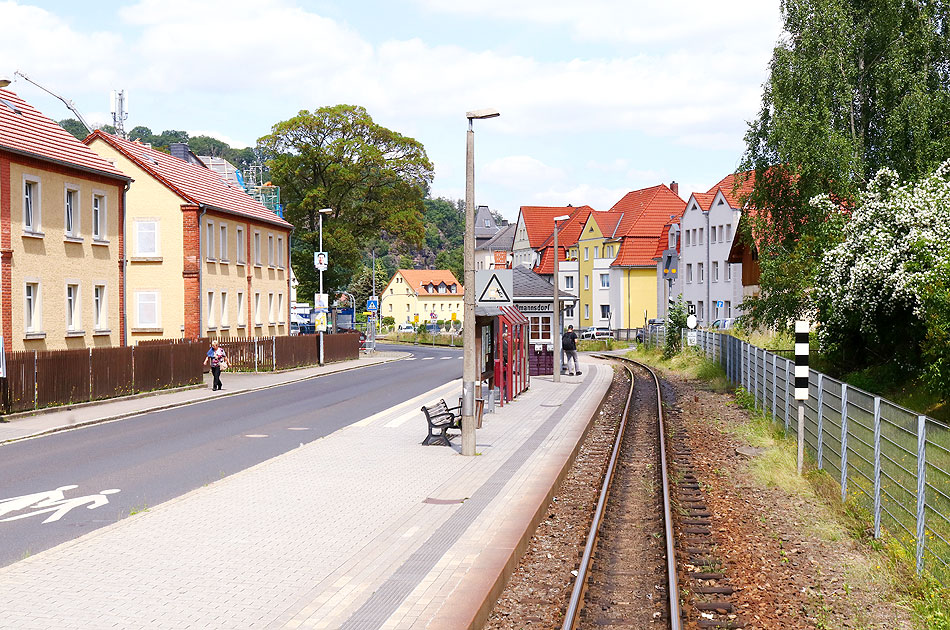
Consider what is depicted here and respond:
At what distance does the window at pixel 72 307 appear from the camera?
97.9ft

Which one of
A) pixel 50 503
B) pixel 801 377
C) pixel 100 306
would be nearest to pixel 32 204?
pixel 100 306

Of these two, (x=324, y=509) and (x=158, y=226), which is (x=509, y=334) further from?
(x=158, y=226)

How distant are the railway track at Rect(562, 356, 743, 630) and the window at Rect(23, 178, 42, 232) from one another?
19.4m

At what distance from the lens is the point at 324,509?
36.0 feet

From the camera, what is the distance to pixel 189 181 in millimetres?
43312

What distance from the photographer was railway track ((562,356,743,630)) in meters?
7.52

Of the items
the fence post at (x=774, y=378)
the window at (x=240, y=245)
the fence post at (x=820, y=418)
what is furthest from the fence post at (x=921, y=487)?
the window at (x=240, y=245)

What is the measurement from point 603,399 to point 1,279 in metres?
A: 16.6

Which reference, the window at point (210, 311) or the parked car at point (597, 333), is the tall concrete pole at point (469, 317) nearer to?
the window at point (210, 311)

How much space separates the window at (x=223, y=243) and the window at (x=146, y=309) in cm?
367

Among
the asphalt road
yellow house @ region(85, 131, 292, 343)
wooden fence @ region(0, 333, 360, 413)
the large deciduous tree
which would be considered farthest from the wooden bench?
the large deciduous tree

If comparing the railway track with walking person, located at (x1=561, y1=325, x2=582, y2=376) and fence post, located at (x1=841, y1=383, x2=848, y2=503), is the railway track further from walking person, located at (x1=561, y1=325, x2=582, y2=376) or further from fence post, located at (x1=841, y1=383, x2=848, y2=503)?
walking person, located at (x1=561, y1=325, x2=582, y2=376)

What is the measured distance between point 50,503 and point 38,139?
67.0 ft

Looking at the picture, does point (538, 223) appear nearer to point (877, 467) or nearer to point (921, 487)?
point (877, 467)
